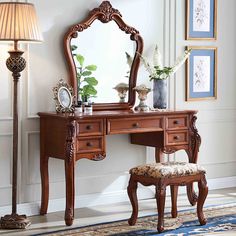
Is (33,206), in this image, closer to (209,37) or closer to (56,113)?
(56,113)

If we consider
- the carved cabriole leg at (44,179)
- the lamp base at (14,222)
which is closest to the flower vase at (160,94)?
the carved cabriole leg at (44,179)

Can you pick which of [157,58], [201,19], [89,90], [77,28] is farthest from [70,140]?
[201,19]

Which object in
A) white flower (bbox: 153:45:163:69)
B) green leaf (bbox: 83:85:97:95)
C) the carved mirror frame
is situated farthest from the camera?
white flower (bbox: 153:45:163:69)

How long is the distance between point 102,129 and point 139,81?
3.08ft

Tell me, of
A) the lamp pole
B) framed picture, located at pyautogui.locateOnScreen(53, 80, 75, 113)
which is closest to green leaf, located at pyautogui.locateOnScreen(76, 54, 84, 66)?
framed picture, located at pyautogui.locateOnScreen(53, 80, 75, 113)

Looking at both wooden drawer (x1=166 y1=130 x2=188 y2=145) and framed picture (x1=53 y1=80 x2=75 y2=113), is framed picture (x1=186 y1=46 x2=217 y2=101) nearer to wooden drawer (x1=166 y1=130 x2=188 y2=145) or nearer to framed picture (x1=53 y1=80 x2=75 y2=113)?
wooden drawer (x1=166 y1=130 x2=188 y2=145)

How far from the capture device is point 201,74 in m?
6.21

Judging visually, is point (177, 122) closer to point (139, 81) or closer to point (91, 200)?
point (139, 81)

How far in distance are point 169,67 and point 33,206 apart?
1.71m

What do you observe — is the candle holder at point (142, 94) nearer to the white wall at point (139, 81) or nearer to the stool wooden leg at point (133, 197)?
the white wall at point (139, 81)

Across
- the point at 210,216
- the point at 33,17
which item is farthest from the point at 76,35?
the point at 210,216

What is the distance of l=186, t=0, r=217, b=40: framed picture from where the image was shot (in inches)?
240

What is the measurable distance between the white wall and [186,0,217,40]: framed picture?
0.07 m

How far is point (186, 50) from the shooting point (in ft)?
19.7
